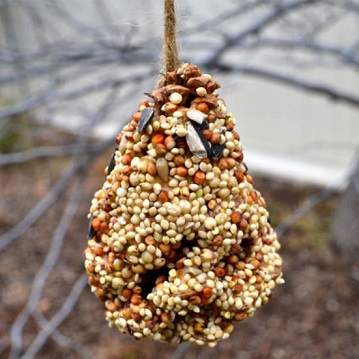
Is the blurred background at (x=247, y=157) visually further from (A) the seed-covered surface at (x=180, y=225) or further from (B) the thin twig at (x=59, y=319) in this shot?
(A) the seed-covered surface at (x=180, y=225)

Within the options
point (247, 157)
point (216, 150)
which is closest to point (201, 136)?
point (216, 150)

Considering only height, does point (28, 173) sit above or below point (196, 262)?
below

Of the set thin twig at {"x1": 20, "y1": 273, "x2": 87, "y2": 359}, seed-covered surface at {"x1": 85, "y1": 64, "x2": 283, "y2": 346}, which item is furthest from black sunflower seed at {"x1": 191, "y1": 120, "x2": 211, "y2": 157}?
thin twig at {"x1": 20, "y1": 273, "x2": 87, "y2": 359}

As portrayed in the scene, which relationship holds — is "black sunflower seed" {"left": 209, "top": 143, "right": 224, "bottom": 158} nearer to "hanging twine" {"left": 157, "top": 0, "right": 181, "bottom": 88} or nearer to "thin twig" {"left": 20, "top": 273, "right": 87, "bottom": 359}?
"hanging twine" {"left": 157, "top": 0, "right": 181, "bottom": 88}

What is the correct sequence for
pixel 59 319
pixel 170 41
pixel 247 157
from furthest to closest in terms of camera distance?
pixel 247 157, pixel 59 319, pixel 170 41

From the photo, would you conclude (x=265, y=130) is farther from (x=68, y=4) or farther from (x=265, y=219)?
(x=265, y=219)

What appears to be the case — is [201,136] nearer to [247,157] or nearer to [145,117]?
[145,117]

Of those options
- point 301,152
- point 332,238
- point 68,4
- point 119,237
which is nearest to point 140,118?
point 119,237
